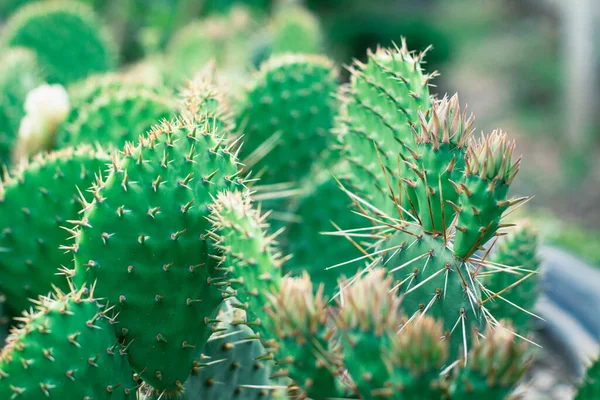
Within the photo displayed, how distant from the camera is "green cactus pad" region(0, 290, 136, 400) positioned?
0.91m

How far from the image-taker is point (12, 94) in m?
2.16

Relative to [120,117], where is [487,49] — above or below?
above

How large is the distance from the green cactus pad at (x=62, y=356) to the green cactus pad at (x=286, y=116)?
83 cm

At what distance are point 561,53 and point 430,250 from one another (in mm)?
7856

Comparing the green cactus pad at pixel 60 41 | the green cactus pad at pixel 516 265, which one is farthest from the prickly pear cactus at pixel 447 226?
the green cactus pad at pixel 60 41

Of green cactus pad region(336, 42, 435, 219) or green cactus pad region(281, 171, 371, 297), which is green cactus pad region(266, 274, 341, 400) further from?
green cactus pad region(281, 171, 371, 297)

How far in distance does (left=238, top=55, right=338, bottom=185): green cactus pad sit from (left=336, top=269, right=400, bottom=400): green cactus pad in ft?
3.29

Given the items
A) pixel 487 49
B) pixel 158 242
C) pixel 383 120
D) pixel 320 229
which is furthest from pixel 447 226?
pixel 487 49

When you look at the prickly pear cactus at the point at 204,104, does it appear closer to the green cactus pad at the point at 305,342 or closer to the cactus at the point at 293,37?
the green cactus pad at the point at 305,342

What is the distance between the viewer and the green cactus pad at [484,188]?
2.86 feet

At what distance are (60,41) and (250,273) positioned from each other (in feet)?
7.83

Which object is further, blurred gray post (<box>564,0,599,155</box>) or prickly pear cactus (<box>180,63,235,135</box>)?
blurred gray post (<box>564,0,599,155</box>)

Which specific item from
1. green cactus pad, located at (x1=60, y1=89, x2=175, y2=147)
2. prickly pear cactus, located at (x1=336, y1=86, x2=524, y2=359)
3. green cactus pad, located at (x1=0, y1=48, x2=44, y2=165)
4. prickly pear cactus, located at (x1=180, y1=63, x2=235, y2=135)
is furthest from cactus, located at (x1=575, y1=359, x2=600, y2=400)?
green cactus pad, located at (x1=0, y1=48, x2=44, y2=165)

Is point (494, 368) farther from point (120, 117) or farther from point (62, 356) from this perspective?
point (120, 117)
